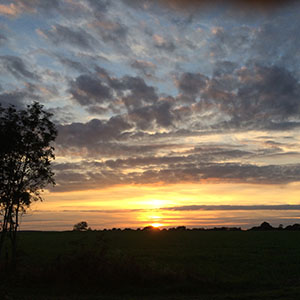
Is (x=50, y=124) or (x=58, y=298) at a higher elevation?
(x=50, y=124)

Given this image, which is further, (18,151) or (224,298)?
(18,151)

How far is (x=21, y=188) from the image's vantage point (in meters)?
37.5

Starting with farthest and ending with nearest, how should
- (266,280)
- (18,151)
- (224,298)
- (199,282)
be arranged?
(18,151) → (266,280) → (199,282) → (224,298)

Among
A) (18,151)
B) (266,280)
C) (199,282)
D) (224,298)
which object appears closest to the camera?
(224,298)

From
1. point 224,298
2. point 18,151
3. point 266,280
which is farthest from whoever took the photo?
point 18,151

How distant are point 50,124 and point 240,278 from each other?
25688 mm

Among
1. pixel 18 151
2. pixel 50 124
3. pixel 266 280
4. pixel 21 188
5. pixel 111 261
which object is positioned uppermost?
pixel 50 124

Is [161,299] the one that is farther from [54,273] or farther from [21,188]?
[21,188]

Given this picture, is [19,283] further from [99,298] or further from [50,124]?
[50,124]

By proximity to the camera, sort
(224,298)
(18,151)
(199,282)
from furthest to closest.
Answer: (18,151), (199,282), (224,298)

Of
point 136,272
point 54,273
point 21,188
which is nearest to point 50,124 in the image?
point 21,188

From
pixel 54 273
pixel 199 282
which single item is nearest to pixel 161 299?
pixel 199 282

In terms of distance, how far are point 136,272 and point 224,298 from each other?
8.88 metres

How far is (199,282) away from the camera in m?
29.2
